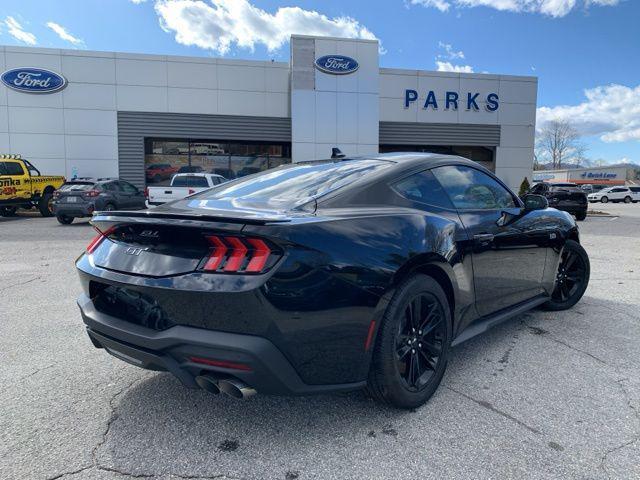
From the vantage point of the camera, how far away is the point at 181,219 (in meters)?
2.25

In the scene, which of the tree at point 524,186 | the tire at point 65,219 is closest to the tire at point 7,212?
the tire at point 65,219

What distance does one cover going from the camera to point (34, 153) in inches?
793

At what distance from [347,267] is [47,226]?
559 inches

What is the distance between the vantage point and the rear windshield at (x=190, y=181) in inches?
610

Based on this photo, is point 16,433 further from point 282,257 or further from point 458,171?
point 458,171

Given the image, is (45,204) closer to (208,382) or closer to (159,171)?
(159,171)

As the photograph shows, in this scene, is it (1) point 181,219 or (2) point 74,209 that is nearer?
(1) point 181,219

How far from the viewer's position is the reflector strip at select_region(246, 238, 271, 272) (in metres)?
2.06

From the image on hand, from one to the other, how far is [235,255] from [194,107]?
20835 millimetres

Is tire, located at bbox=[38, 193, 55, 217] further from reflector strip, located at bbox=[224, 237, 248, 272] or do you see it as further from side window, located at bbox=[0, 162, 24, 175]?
reflector strip, located at bbox=[224, 237, 248, 272]

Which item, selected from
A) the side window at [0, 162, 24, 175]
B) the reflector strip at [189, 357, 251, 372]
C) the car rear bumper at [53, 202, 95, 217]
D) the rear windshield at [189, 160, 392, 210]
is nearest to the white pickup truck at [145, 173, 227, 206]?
the car rear bumper at [53, 202, 95, 217]

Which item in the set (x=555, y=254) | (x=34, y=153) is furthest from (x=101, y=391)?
(x=34, y=153)

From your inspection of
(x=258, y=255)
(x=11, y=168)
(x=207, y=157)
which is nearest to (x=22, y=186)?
(x=11, y=168)

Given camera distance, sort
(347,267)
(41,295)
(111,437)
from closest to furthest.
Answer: (347,267) < (111,437) < (41,295)
